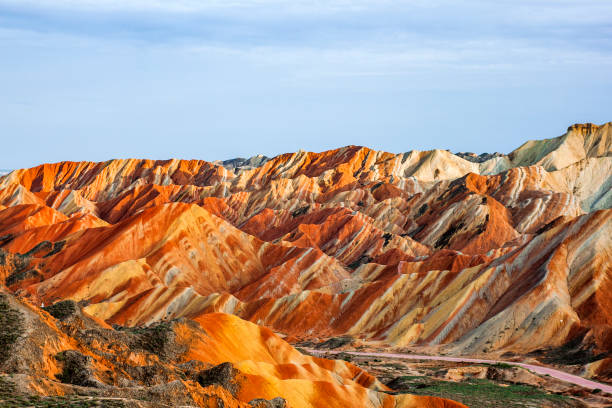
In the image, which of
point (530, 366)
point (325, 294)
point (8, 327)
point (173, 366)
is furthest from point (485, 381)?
point (8, 327)

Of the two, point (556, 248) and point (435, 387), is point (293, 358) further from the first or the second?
point (556, 248)

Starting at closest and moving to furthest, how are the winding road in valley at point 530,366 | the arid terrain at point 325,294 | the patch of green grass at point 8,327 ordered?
the patch of green grass at point 8,327 < the arid terrain at point 325,294 < the winding road in valley at point 530,366

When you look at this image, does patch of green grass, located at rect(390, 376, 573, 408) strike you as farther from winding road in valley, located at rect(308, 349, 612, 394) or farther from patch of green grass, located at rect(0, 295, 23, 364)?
patch of green grass, located at rect(0, 295, 23, 364)

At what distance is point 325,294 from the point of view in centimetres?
10994

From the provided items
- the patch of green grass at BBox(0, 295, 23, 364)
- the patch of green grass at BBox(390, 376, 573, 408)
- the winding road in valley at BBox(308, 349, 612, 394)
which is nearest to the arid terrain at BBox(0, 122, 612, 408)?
the patch of green grass at BBox(0, 295, 23, 364)

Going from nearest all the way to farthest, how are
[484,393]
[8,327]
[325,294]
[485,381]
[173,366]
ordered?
Answer: 1. [8,327]
2. [173,366]
3. [484,393]
4. [485,381]
5. [325,294]

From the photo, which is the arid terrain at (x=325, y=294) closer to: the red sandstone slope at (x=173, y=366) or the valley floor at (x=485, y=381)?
the red sandstone slope at (x=173, y=366)

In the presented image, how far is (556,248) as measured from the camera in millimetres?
93188

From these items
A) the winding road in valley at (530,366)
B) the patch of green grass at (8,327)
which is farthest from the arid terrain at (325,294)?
the winding road in valley at (530,366)

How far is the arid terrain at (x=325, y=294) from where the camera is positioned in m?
36.2

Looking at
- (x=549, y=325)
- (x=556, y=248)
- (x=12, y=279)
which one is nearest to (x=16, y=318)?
(x=549, y=325)

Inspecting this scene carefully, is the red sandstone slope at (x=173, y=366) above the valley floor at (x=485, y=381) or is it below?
above

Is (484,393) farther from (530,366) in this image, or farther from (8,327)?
(8,327)

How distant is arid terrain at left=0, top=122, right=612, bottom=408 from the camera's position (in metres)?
36.2
